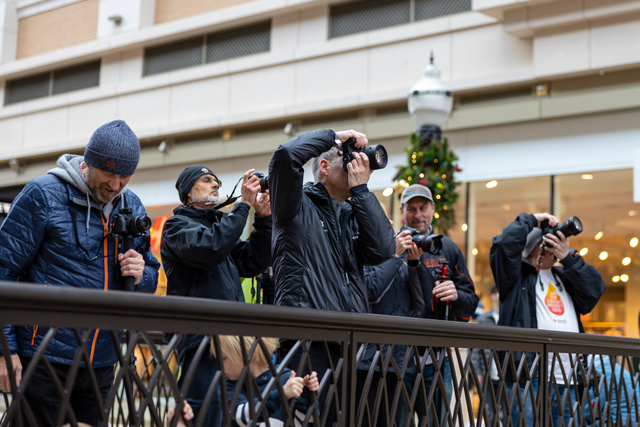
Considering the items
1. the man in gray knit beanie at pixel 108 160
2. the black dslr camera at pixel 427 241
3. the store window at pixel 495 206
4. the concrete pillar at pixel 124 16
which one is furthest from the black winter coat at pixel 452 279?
the concrete pillar at pixel 124 16

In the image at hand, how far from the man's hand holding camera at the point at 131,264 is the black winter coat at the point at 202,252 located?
29 centimetres

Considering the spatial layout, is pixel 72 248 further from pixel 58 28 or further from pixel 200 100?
pixel 58 28

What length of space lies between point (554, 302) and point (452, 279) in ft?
2.30

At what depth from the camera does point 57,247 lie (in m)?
2.87

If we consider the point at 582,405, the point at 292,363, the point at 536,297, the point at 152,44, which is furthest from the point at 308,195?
the point at 152,44

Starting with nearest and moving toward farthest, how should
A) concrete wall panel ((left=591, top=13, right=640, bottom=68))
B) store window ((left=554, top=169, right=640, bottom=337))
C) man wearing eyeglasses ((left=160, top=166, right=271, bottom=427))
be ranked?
1. man wearing eyeglasses ((left=160, top=166, right=271, bottom=427))
2. concrete wall panel ((left=591, top=13, right=640, bottom=68))
3. store window ((left=554, top=169, right=640, bottom=337))

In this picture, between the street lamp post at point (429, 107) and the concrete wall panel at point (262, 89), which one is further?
the concrete wall panel at point (262, 89)

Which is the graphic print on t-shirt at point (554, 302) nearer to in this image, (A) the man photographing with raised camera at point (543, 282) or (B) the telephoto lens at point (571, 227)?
(A) the man photographing with raised camera at point (543, 282)

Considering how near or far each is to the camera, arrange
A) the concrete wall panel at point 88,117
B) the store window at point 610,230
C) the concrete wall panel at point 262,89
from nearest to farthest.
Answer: the store window at point 610,230 → the concrete wall panel at point 262,89 → the concrete wall panel at point 88,117

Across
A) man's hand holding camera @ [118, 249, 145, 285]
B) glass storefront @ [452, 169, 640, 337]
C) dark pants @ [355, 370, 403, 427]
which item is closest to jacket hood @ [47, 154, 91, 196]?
man's hand holding camera @ [118, 249, 145, 285]

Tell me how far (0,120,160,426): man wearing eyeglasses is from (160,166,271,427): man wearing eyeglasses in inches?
11.9

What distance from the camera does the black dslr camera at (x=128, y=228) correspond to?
2.92 metres

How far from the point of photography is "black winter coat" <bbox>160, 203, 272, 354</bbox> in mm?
3207

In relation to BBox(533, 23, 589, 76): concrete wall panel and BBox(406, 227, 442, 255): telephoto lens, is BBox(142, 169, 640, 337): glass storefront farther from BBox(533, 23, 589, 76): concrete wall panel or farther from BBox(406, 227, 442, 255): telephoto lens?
BBox(406, 227, 442, 255): telephoto lens
